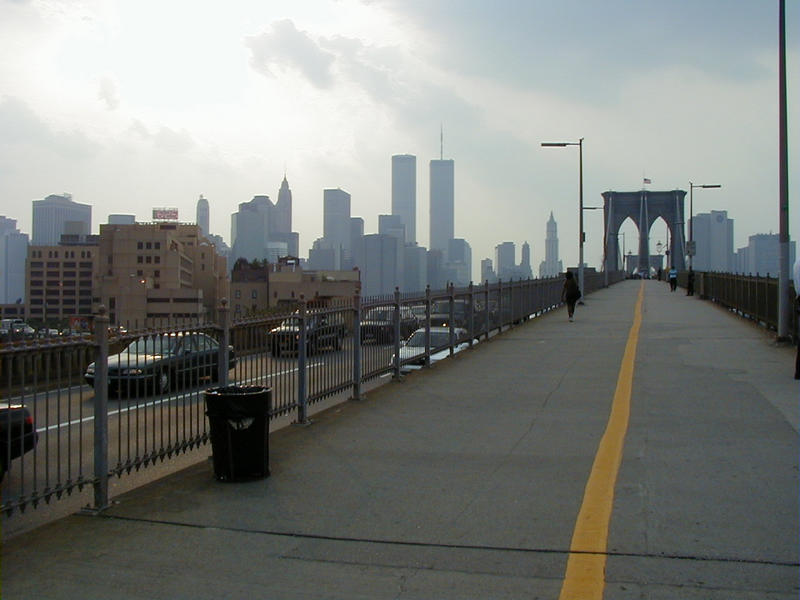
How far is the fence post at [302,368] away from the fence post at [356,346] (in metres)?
1.77

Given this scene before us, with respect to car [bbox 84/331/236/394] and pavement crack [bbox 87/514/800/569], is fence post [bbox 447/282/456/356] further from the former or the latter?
pavement crack [bbox 87/514/800/569]

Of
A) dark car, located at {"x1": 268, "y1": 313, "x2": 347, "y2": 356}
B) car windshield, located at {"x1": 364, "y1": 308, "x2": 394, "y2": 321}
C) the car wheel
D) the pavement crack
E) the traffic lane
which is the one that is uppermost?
car windshield, located at {"x1": 364, "y1": 308, "x2": 394, "y2": 321}

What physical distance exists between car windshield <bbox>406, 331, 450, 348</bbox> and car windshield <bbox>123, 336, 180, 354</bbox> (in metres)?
7.23

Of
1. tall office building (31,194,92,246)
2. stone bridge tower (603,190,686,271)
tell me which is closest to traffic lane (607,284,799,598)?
tall office building (31,194,92,246)

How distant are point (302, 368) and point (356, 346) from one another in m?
2.02

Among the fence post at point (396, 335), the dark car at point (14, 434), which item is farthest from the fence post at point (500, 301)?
the dark car at point (14, 434)

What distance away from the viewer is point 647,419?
9258mm

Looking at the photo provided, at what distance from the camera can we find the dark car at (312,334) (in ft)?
29.3

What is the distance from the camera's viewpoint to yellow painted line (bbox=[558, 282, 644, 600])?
4.47m

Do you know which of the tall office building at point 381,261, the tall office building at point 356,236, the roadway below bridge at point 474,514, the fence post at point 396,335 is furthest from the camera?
the tall office building at point 356,236

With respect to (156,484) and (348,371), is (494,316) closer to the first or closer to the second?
(348,371)

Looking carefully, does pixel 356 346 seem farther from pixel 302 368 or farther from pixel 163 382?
pixel 163 382

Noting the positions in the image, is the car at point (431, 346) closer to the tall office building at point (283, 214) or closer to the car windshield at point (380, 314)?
the car windshield at point (380, 314)

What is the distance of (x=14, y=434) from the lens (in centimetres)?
536
